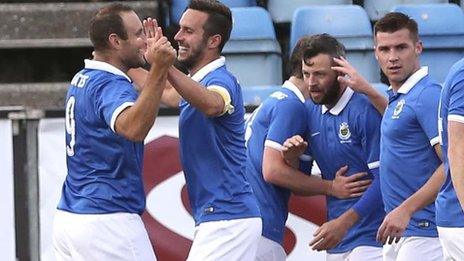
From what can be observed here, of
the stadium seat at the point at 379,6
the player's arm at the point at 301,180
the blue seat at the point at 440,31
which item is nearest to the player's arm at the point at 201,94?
the player's arm at the point at 301,180

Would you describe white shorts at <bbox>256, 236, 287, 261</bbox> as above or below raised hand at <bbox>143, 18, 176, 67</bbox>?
below

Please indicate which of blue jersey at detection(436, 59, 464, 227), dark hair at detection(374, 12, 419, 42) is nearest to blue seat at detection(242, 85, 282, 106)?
dark hair at detection(374, 12, 419, 42)

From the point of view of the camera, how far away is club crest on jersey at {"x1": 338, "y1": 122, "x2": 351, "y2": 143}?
21.6ft

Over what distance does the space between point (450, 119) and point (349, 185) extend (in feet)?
5.92

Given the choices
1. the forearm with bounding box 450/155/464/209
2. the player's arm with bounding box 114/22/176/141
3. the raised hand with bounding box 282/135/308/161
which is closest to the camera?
the forearm with bounding box 450/155/464/209

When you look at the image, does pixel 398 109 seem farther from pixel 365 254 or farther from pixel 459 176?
pixel 459 176

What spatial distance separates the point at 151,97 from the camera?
5461 millimetres

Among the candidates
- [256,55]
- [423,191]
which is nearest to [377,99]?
[423,191]

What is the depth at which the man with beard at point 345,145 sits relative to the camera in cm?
658

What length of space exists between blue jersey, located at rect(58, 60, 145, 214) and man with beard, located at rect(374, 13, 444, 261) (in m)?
1.19

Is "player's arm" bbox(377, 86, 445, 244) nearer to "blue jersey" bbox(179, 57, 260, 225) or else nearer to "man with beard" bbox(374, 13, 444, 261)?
"man with beard" bbox(374, 13, 444, 261)

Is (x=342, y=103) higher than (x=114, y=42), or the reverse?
(x=114, y=42)

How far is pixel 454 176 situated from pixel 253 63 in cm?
474

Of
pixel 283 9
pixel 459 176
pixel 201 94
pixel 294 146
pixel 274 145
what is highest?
pixel 459 176
